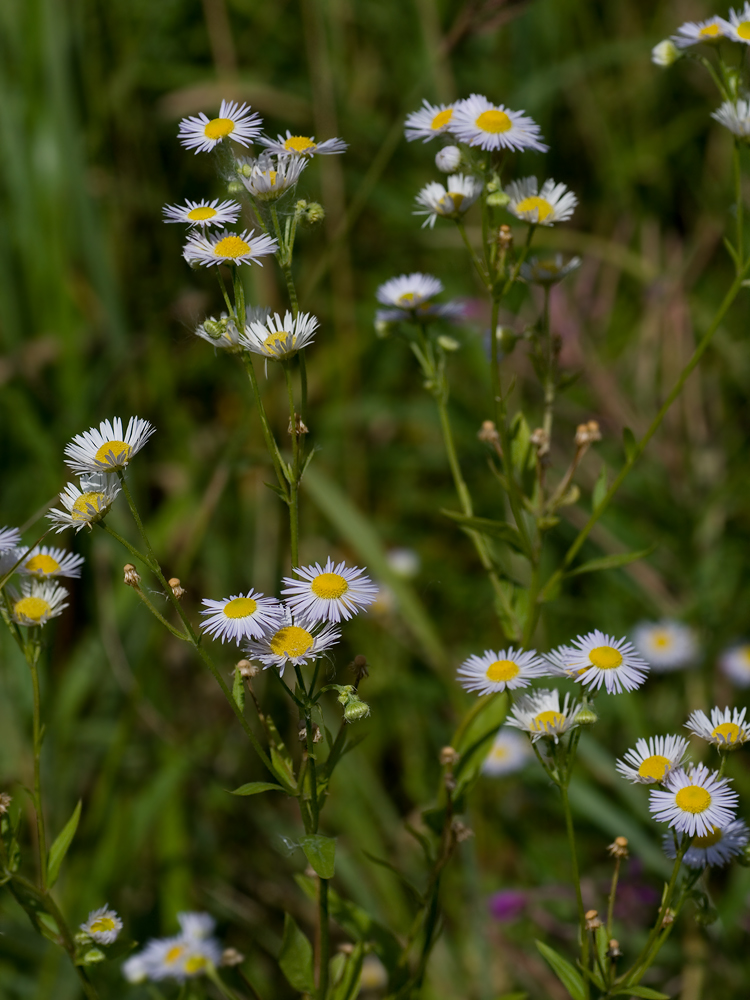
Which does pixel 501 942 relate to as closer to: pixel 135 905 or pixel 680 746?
pixel 135 905

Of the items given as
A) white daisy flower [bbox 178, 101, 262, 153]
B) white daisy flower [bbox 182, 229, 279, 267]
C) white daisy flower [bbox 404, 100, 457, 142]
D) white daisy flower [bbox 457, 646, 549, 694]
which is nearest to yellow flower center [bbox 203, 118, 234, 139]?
white daisy flower [bbox 178, 101, 262, 153]

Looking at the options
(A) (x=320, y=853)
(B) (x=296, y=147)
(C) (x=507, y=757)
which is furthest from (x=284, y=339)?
(C) (x=507, y=757)

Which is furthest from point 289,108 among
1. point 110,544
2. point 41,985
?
point 41,985

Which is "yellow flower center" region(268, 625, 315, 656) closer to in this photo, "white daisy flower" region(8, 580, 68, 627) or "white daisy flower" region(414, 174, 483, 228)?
"white daisy flower" region(8, 580, 68, 627)

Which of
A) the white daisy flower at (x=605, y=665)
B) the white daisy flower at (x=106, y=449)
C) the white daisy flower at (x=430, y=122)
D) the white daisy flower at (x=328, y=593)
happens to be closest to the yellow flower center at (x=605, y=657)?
the white daisy flower at (x=605, y=665)

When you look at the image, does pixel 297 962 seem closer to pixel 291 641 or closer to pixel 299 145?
pixel 291 641

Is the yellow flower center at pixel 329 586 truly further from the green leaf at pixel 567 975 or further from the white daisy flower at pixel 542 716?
the green leaf at pixel 567 975
